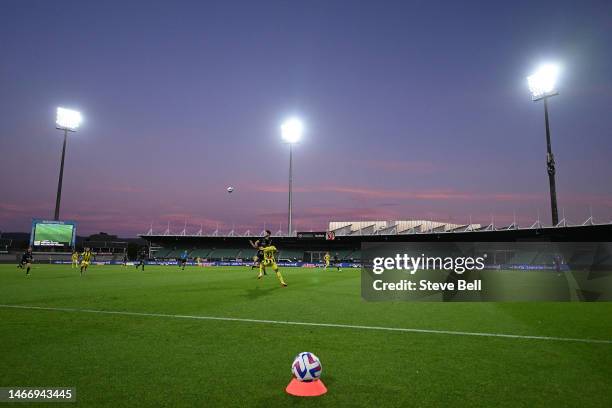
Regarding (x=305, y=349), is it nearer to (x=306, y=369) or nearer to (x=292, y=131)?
(x=306, y=369)

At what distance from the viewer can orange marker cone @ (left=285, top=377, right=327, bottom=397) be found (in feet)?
13.3

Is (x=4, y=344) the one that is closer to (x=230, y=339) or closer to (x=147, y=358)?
(x=147, y=358)

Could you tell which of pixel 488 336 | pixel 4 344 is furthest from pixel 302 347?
pixel 4 344

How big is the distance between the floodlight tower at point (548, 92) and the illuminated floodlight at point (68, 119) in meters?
Result: 63.1

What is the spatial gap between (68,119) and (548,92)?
65.1 m

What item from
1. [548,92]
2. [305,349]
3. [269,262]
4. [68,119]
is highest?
[68,119]

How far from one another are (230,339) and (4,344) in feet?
12.1

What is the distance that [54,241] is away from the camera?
50.7 meters

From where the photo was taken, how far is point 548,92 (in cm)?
3947

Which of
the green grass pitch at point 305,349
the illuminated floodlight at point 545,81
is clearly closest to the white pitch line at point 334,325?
the green grass pitch at point 305,349

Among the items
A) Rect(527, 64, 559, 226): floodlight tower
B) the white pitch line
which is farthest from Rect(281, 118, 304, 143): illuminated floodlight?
the white pitch line

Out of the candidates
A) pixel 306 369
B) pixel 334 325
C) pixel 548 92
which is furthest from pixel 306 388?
pixel 548 92

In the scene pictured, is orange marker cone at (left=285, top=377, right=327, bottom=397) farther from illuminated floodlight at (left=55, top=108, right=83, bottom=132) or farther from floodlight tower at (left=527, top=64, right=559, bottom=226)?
illuminated floodlight at (left=55, top=108, right=83, bottom=132)

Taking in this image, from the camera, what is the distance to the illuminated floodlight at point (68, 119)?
57.5 metres
